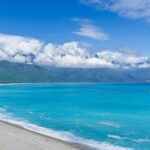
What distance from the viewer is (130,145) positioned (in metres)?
36.1

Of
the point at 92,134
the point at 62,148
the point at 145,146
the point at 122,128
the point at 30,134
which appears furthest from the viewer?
the point at 122,128

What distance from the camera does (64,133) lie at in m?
42.7

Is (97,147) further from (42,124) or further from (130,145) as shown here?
(42,124)

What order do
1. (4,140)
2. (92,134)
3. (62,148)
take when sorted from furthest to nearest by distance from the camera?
(92,134) → (4,140) → (62,148)

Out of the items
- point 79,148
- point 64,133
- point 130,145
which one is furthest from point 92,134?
point 79,148

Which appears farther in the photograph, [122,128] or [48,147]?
[122,128]

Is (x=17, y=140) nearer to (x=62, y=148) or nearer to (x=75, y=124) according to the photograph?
(x=62, y=148)

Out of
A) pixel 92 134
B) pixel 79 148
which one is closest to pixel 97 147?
pixel 79 148

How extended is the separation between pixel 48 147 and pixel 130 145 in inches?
401

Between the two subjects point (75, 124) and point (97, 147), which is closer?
point (97, 147)

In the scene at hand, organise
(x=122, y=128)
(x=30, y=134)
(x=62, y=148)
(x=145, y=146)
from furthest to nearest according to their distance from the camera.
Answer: (x=122, y=128) < (x=30, y=134) < (x=145, y=146) < (x=62, y=148)

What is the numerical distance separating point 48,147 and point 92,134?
1194 centimetres

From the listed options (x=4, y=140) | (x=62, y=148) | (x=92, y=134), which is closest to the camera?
(x=62, y=148)

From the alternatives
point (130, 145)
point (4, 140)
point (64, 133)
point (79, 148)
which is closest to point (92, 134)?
point (64, 133)
